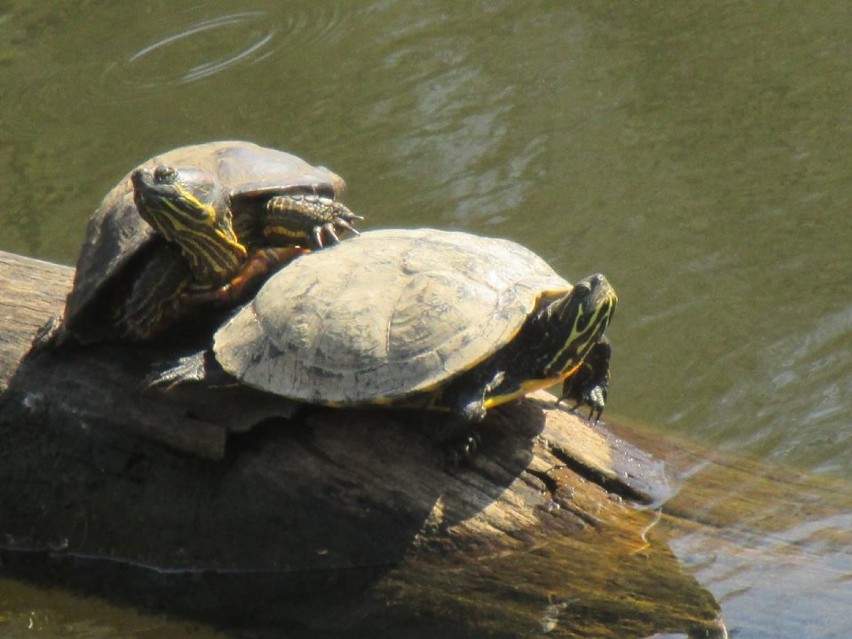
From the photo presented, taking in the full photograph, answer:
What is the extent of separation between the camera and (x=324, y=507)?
13.7 ft

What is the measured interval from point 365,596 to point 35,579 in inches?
52.5

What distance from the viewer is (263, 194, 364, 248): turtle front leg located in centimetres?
475

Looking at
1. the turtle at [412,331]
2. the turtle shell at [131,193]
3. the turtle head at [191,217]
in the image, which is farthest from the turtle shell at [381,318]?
the turtle shell at [131,193]

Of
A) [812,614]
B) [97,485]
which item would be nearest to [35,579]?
[97,485]

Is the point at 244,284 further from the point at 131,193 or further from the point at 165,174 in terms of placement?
the point at 131,193

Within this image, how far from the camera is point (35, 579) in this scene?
4.62 m

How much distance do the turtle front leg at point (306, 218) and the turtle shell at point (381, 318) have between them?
36 centimetres

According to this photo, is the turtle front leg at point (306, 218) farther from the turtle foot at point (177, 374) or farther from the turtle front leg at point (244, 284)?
the turtle foot at point (177, 374)

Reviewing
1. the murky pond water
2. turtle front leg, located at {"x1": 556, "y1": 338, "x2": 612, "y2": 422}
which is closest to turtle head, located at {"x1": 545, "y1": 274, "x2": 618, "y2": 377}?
turtle front leg, located at {"x1": 556, "y1": 338, "x2": 612, "y2": 422}

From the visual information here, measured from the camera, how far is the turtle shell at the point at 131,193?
463 centimetres

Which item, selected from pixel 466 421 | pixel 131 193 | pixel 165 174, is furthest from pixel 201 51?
pixel 466 421

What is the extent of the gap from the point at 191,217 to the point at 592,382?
62.6 inches

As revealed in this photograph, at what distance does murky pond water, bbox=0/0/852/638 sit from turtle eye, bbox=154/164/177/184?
61.3 inches

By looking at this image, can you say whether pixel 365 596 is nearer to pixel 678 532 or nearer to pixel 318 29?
pixel 678 532
